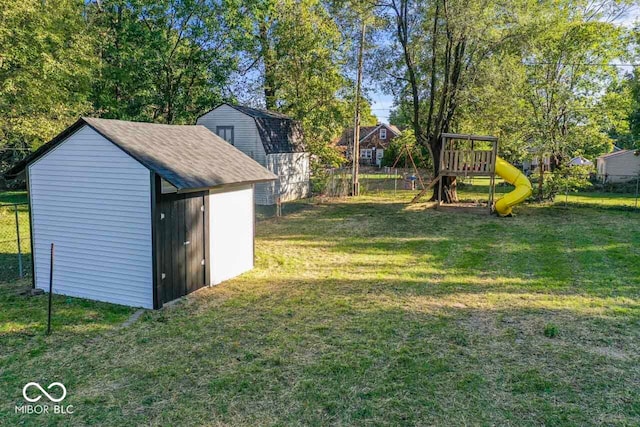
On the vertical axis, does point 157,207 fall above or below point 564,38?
below

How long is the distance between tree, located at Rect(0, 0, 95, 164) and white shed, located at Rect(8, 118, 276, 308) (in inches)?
388

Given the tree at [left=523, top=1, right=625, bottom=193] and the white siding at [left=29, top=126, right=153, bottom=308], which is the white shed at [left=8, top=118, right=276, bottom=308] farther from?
the tree at [left=523, top=1, right=625, bottom=193]

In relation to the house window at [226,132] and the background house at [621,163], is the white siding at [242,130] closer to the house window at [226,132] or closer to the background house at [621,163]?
the house window at [226,132]

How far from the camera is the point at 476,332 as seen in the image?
22.9 ft

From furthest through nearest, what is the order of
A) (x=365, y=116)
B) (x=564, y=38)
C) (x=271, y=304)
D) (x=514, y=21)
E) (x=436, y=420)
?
(x=365, y=116), (x=564, y=38), (x=514, y=21), (x=271, y=304), (x=436, y=420)

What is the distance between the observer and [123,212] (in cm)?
796

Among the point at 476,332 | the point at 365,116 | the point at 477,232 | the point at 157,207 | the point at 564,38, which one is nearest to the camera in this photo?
the point at 476,332

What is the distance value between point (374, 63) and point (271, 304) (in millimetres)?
15981

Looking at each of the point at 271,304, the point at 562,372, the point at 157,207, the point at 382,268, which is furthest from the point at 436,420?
the point at 382,268

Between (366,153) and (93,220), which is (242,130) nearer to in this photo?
(93,220)

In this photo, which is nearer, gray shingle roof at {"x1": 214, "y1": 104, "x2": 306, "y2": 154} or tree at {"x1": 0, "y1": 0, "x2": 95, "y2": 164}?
tree at {"x1": 0, "y1": 0, "x2": 95, "y2": 164}

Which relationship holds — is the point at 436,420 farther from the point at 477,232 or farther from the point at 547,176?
the point at 547,176

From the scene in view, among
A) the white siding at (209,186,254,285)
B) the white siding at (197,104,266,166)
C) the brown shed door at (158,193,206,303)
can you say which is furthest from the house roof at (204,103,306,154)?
the brown shed door at (158,193,206,303)

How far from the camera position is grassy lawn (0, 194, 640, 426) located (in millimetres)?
4930
